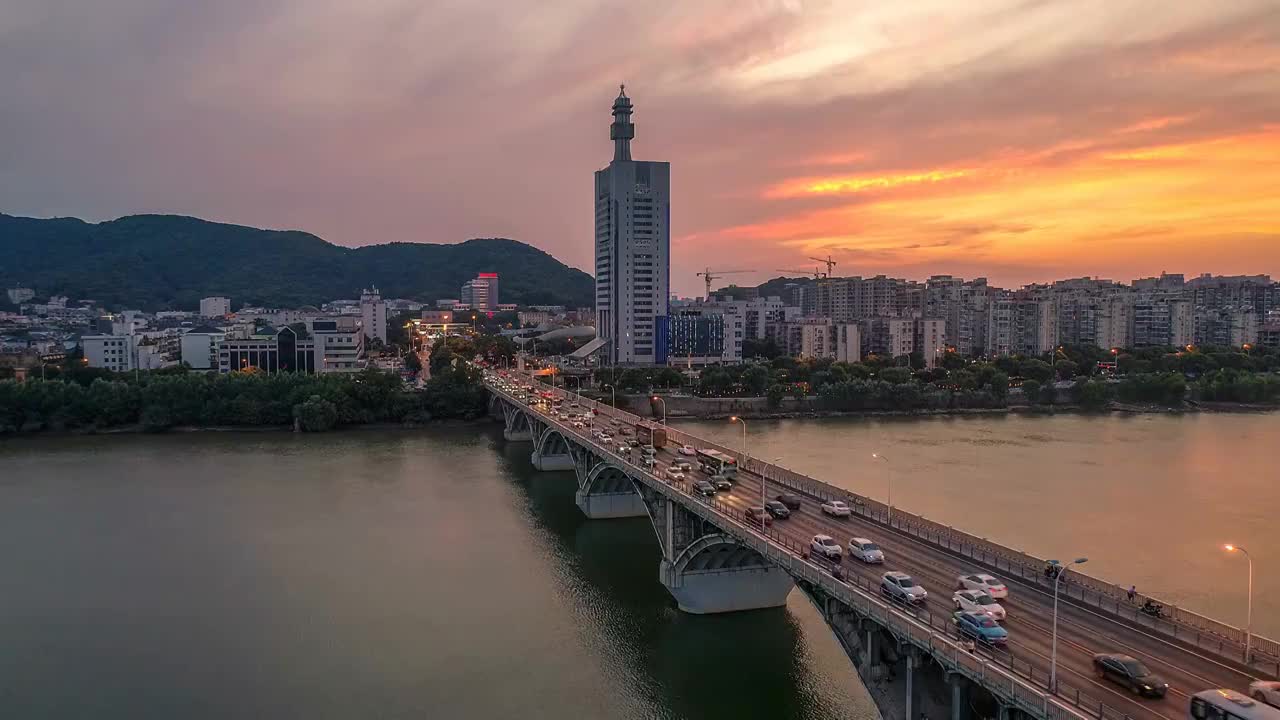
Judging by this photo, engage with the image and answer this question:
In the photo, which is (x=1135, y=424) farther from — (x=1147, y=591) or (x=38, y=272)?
(x=38, y=272)

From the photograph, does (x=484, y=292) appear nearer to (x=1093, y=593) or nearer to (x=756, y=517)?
(x=756, y=517)

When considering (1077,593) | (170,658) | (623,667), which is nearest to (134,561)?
(170,658)

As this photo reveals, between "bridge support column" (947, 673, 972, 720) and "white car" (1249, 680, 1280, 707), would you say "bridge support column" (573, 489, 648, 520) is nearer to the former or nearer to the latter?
"bridge support column" (947, 673, 972, 720)

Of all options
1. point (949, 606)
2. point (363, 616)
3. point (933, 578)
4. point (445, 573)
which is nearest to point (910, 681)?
point (949, 606)

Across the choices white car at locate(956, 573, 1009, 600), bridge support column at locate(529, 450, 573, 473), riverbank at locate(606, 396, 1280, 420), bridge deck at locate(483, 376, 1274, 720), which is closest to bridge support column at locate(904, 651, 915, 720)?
bridge deck at locate(483, 376, 1274, 720)

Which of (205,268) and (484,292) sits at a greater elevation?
(205,268)

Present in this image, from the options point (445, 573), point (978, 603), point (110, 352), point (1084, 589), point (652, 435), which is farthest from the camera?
point (110, 352)
